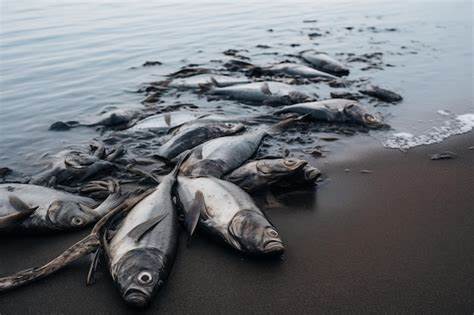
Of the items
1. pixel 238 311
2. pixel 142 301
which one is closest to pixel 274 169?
pixel 238 311

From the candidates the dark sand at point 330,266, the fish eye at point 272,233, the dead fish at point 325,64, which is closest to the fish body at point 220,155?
the dark sand at point 330,266

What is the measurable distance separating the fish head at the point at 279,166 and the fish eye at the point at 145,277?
2.06 m

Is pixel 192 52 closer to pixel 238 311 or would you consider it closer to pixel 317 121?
pixel 317 121

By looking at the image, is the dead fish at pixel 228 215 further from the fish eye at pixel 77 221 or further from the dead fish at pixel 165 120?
Result: the dead fish at pixel 165 120

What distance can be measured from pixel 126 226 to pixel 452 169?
4.13 metres

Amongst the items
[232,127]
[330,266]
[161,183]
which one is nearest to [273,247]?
[330,266]

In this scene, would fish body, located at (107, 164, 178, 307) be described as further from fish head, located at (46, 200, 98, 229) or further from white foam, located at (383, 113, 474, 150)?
white foam, located at (383, 113, 474, 150)

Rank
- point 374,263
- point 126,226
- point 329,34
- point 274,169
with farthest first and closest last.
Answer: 1. point 329,34
2. point 274,169
3. point 126,226
4. point 374,263

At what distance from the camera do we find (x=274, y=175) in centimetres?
497

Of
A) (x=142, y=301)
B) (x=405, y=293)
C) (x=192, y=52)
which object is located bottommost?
(x=405, y=293)

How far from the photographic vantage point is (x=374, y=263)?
3.79 meters

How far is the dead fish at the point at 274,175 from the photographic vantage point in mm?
Answer: 4926

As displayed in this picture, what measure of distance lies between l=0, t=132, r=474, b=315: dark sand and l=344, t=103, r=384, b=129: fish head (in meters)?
2.02

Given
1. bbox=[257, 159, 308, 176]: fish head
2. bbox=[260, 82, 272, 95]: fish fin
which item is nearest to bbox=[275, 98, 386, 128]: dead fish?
bbox=[260, 82, 272, 95]: fish fin
